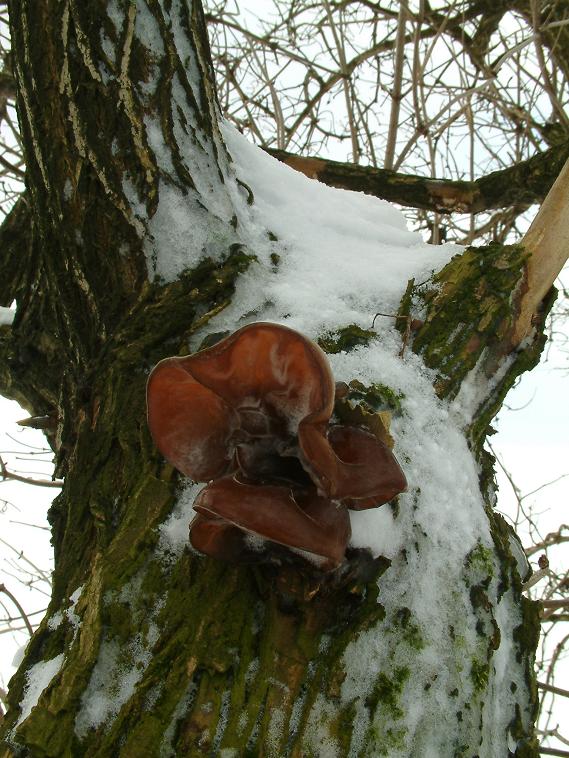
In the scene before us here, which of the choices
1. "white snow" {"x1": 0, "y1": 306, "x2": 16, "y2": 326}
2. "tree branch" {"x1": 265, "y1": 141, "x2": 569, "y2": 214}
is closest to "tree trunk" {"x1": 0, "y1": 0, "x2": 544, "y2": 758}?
"white snow" {"x1": 0, "y1": 306, "x2": 16, "y2": 326}

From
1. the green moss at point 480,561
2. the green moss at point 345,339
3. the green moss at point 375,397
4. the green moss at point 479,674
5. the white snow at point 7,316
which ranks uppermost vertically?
the white snow at point 7,316

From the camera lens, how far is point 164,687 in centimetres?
85

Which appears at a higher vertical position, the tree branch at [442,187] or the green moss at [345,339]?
the tree branch at [442,187]

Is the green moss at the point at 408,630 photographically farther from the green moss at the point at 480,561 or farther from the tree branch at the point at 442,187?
the tree branch at the point at 442,187

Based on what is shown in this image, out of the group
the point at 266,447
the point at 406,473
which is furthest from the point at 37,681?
the point at 406,473

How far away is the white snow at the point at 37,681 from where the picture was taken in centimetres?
94

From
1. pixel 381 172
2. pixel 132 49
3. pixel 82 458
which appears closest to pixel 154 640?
pixel 82 458

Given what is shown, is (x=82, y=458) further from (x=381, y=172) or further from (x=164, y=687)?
(x=381, y=172)

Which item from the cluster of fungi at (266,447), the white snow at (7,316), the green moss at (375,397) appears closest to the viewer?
the cluster of fungi at (266,447)

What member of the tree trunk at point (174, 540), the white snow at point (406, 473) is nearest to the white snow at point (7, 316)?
the tree trunk at point (174, 540)

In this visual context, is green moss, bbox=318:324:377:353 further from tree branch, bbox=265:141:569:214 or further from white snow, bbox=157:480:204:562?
tree branch, bbox=265:141:569:214

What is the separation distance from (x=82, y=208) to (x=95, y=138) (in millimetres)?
142

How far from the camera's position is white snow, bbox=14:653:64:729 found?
37.2 inches

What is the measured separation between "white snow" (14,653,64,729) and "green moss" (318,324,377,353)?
0.67m
